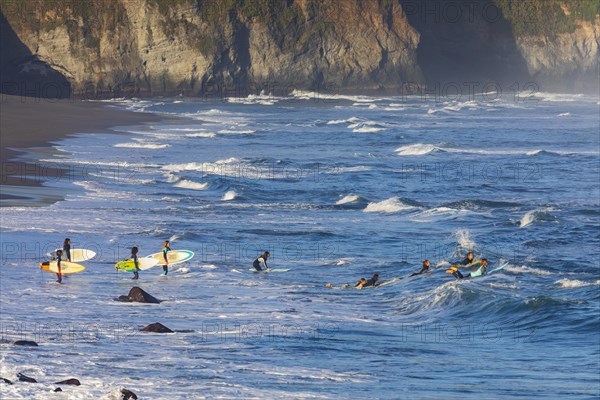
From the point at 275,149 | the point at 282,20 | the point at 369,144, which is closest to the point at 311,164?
the point at 275,149

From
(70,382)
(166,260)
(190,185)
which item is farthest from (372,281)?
(190,185)

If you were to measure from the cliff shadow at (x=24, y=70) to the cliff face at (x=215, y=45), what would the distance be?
0.11m

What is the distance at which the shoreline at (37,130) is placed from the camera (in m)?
29.0

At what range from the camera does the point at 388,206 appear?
30328 millimetres

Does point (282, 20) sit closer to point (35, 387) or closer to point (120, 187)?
point (120, 187)

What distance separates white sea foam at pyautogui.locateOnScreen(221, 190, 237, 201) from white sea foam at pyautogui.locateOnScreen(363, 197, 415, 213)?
408cm

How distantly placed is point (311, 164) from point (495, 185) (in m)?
8.04

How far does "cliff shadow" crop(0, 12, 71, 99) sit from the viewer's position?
3236 inches

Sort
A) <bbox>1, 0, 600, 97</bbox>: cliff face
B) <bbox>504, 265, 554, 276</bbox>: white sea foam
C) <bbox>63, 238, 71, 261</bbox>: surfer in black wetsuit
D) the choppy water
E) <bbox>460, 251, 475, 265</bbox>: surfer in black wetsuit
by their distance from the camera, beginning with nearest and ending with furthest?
the choppy water
<bbox>63, 238, 71, 261</bbox>: surfer in black wetsuit
<bbox>504, 265, 554, 276</bbox>: white sea foam
<bbox>460, 251, 475, 265</bbox>: surfer in black wetsuit
<bbox>1, 0, 600, 97</bbox>: cliff face

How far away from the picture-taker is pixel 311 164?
134ft

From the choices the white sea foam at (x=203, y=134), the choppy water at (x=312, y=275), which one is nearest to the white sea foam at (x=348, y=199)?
the choppy water at (x=312, y=275)

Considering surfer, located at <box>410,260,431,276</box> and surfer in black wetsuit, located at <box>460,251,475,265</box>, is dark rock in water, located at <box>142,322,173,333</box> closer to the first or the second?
surfer, located at <box>410,260,431,276</box>

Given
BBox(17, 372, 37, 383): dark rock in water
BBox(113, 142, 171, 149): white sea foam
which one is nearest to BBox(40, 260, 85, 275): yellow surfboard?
BBox(17, 372, 37, 383): dark rock in water

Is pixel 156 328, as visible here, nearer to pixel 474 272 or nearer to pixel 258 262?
pixel 258 262
